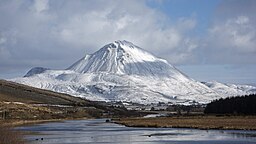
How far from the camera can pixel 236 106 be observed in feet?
493

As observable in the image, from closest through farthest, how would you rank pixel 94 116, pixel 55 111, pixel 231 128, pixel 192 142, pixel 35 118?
pixel 192 142 < pixel 231 128 < pixel 35 118 < pixel 55 111 < pixel 94 116

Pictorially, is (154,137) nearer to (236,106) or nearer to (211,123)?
(211,123)

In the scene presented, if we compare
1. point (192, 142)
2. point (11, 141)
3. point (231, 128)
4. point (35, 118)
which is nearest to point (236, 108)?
point (35, 118)

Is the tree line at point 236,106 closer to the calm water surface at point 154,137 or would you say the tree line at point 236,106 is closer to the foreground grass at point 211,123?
the foreground grass at point 211,123

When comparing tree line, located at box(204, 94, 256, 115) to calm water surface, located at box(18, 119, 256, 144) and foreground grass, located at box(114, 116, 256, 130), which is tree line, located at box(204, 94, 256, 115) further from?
calm water surface, located at box(18, 119, 256, 144)

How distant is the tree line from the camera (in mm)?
142250

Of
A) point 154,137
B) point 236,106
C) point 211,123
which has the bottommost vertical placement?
point 154,137

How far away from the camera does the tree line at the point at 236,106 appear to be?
142m

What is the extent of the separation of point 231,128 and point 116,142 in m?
28.1

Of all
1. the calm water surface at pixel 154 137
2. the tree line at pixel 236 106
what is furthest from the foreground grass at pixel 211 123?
the tree line at pixel 236 106

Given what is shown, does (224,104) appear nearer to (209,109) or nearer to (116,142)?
(209,109)

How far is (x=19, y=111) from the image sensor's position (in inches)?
6152

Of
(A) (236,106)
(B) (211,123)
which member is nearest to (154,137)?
(B) (211,123)

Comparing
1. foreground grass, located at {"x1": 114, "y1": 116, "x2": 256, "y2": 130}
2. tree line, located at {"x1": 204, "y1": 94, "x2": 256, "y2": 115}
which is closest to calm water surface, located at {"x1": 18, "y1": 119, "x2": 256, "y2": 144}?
foreground grass, located at {"x1": 114, "y1": 116, "x2": 256, "y2": 130}
